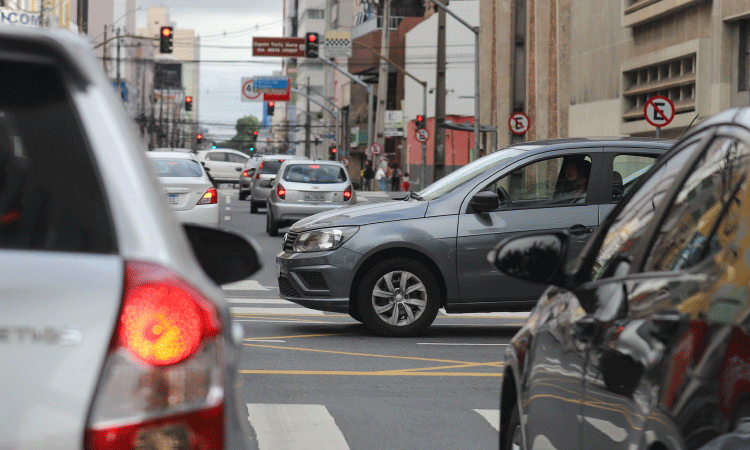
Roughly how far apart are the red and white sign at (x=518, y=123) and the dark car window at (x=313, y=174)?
5.31 metres

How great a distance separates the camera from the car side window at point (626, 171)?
10172 millimetres

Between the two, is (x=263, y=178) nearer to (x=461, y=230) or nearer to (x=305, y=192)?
(x=305, y=192)

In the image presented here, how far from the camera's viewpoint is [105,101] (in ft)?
7.65

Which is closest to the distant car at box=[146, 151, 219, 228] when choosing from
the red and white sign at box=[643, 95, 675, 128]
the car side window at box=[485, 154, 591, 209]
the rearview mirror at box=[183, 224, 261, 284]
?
the red and white sign at box=[643, 95, 675, 128]

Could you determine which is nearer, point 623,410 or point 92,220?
point 92,220

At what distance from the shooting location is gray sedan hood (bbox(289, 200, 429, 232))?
10.2m

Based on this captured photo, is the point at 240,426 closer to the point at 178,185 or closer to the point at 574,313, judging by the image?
the point at 574,313

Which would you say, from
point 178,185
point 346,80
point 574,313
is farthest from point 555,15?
point 346,80

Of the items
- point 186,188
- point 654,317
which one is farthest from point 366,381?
point 186,188

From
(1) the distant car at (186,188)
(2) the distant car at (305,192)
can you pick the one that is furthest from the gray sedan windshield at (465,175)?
(2) the distant car at (305,192)

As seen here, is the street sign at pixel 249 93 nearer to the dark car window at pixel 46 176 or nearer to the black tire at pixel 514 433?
the black tire at pixel 514 433

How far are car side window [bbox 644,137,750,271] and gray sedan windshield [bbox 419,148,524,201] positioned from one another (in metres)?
7.15

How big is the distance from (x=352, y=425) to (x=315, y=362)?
2.38 metres

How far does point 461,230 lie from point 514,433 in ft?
18.6
